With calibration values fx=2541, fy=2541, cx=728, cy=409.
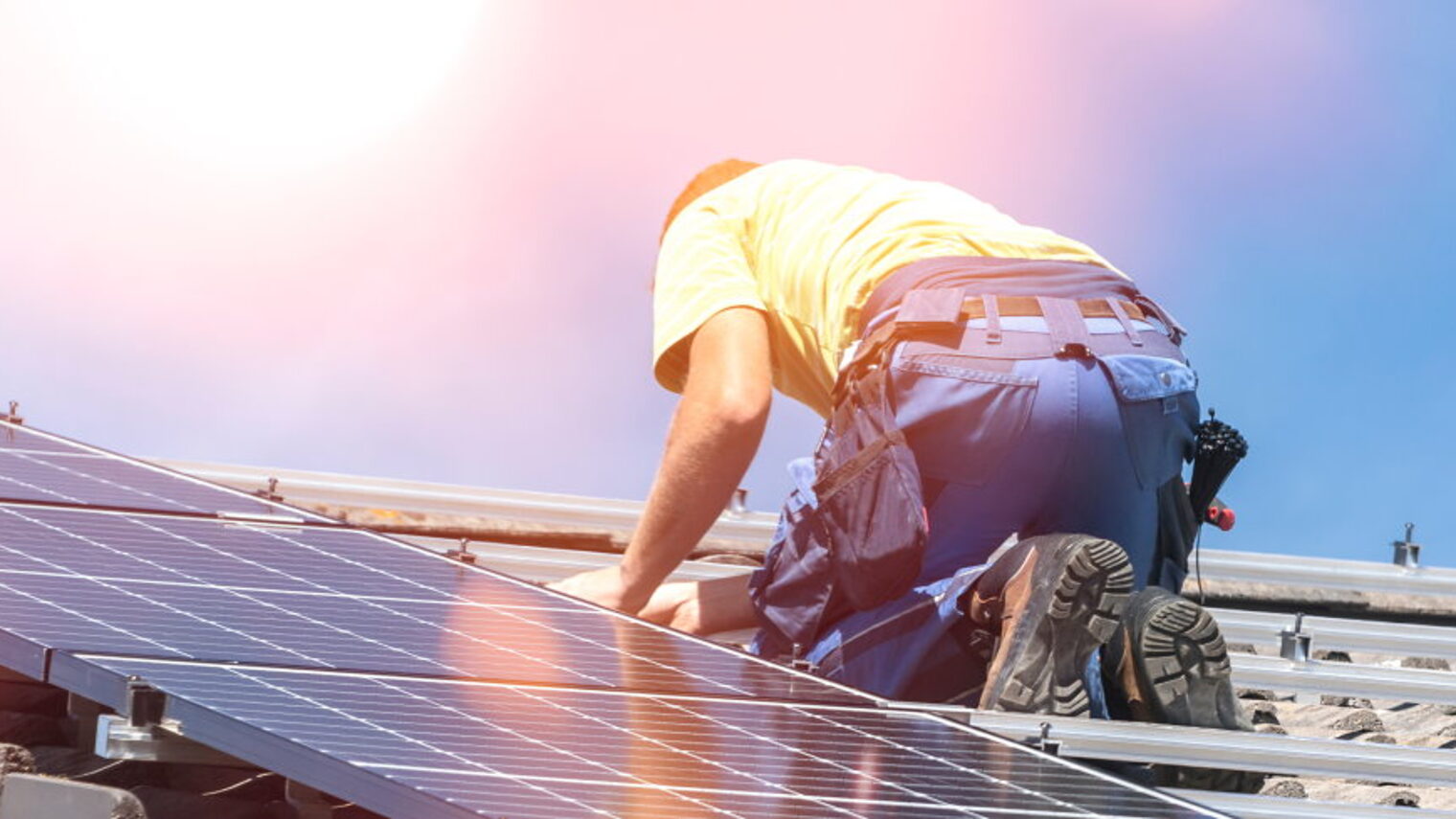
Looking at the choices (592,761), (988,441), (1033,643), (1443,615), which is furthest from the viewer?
(1443,615)

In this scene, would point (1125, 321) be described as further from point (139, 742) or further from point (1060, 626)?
point (139, 742)

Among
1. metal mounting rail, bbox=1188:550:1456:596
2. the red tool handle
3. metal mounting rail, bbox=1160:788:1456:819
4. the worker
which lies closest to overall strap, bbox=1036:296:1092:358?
the worker

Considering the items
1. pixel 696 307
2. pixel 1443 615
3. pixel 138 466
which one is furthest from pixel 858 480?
pixel 1443 615

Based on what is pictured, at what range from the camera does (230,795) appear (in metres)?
4.86

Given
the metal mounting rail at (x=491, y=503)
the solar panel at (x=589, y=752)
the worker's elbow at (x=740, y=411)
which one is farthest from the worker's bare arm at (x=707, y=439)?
the metal mounting rail at (x=491, y=503)

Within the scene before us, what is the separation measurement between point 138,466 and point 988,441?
251 cm

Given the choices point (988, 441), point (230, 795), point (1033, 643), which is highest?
point (988, 441)

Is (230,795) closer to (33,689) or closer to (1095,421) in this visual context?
(33,689)

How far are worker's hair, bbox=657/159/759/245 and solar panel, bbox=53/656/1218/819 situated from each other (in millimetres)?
2297

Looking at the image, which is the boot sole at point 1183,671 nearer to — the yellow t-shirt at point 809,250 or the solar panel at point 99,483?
the yellow t-shirt at point 809,250

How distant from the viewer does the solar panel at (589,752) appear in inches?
145

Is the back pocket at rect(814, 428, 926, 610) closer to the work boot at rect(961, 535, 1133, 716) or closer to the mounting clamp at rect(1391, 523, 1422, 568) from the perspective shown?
the work boot at rect(961, 535, 1133, 716)

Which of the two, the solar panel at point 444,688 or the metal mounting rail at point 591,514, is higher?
the metal mounting rail at point 591,514

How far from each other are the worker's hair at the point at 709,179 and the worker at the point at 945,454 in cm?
42
